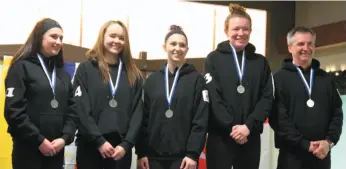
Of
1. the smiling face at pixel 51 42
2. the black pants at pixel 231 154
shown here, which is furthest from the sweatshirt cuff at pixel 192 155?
the smiling face at pixel 51 42

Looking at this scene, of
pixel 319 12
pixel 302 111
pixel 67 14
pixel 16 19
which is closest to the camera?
pixel 302 111

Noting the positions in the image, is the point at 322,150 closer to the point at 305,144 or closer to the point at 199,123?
the point at 305,144

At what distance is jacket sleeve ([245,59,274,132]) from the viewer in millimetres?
2619

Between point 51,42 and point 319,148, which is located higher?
point 51,42

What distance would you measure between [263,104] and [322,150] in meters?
0.47

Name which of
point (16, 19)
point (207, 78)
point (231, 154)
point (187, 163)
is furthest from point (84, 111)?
point (16, 19)

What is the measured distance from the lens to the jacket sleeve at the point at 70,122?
2.53m

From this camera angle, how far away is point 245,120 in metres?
2.64

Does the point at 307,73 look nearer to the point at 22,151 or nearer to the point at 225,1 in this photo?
the point at 22,151

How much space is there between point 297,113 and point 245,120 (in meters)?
0.40

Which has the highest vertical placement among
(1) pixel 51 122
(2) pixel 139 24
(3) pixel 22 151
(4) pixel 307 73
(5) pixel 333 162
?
(2) pixel 139 24

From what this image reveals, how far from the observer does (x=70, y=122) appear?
2570 millimetres

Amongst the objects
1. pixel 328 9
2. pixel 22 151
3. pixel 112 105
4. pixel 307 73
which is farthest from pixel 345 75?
pixel 22 151

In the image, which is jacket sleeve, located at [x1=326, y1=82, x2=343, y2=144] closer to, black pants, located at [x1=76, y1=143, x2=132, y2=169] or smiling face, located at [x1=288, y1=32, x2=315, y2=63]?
smiling face, located at [x1=288, y1=32, x2=315, y2=63]
